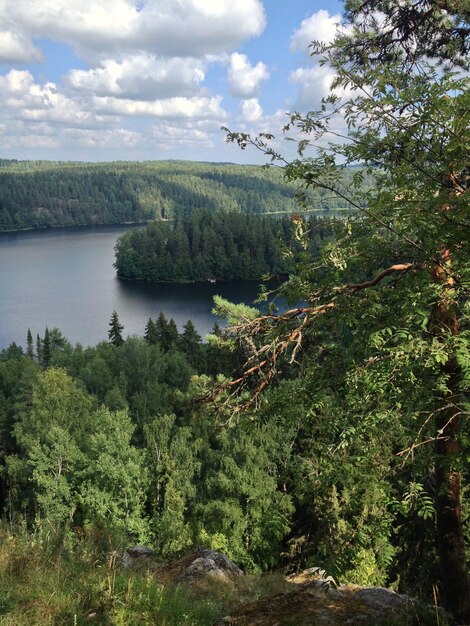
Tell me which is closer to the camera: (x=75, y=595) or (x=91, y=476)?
(x=75, y=595)

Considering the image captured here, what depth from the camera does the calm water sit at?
61.5m

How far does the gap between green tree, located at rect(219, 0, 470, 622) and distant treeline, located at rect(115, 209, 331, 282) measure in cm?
9087

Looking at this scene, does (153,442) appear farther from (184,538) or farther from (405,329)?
(405,329)

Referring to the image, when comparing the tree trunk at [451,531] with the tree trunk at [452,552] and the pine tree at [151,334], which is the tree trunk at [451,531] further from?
the pine tree at [151,334]

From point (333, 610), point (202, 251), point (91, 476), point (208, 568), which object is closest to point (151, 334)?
point (91, 476)

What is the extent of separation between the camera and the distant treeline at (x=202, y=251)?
100 meters

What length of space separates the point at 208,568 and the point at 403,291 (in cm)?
575

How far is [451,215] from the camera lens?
3922mm

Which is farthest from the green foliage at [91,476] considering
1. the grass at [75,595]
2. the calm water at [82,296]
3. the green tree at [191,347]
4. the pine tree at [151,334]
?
the calm water at [82,296]

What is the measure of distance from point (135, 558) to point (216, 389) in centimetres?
513

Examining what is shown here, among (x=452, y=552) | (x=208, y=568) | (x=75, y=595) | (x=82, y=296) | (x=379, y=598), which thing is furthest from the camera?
(x=82, y=296)

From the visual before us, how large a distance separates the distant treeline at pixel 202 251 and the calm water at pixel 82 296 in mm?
5894

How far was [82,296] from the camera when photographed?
77188 mm

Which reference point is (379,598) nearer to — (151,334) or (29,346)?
(151,334)
